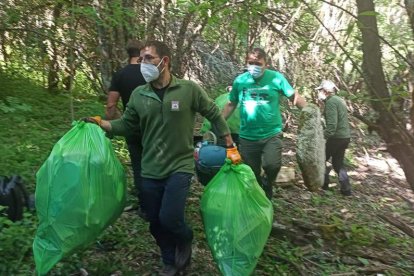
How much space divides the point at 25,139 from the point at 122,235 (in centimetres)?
292

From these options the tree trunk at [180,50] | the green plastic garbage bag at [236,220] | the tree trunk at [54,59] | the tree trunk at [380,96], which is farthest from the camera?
the tree trunk at [180,50]

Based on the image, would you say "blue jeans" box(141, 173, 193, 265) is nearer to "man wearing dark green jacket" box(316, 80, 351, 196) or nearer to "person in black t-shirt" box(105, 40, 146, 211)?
"person in black t-shirt" box(105, 40, 146, 211)

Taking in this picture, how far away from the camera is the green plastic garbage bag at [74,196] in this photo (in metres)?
3.17

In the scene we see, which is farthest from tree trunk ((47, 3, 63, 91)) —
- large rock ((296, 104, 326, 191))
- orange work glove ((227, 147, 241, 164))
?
orange work glove ((227, 147, 241, 164))

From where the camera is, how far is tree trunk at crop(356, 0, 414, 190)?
2.64 metres

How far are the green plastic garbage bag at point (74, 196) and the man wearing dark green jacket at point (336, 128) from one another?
4.09 metres

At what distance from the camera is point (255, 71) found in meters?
4.80

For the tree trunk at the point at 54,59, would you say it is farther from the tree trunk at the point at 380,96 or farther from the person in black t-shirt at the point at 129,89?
the tree trunk at the point at 380,96

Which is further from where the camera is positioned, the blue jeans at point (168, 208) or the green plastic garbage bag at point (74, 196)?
the blue jeans at point (168, 208)

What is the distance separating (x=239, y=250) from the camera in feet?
10.8

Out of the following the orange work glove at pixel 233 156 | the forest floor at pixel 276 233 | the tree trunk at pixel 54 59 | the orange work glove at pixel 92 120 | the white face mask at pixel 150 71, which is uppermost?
the tree trunk at pixel 54 59

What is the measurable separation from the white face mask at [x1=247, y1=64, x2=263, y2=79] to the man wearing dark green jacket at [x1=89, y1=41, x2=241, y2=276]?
1286 mm

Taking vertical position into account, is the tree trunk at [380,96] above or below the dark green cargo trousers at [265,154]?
above

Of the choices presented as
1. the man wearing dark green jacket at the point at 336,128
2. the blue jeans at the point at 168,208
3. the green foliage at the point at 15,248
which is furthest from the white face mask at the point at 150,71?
the man wearing dark green jacket at the point at 336,128
